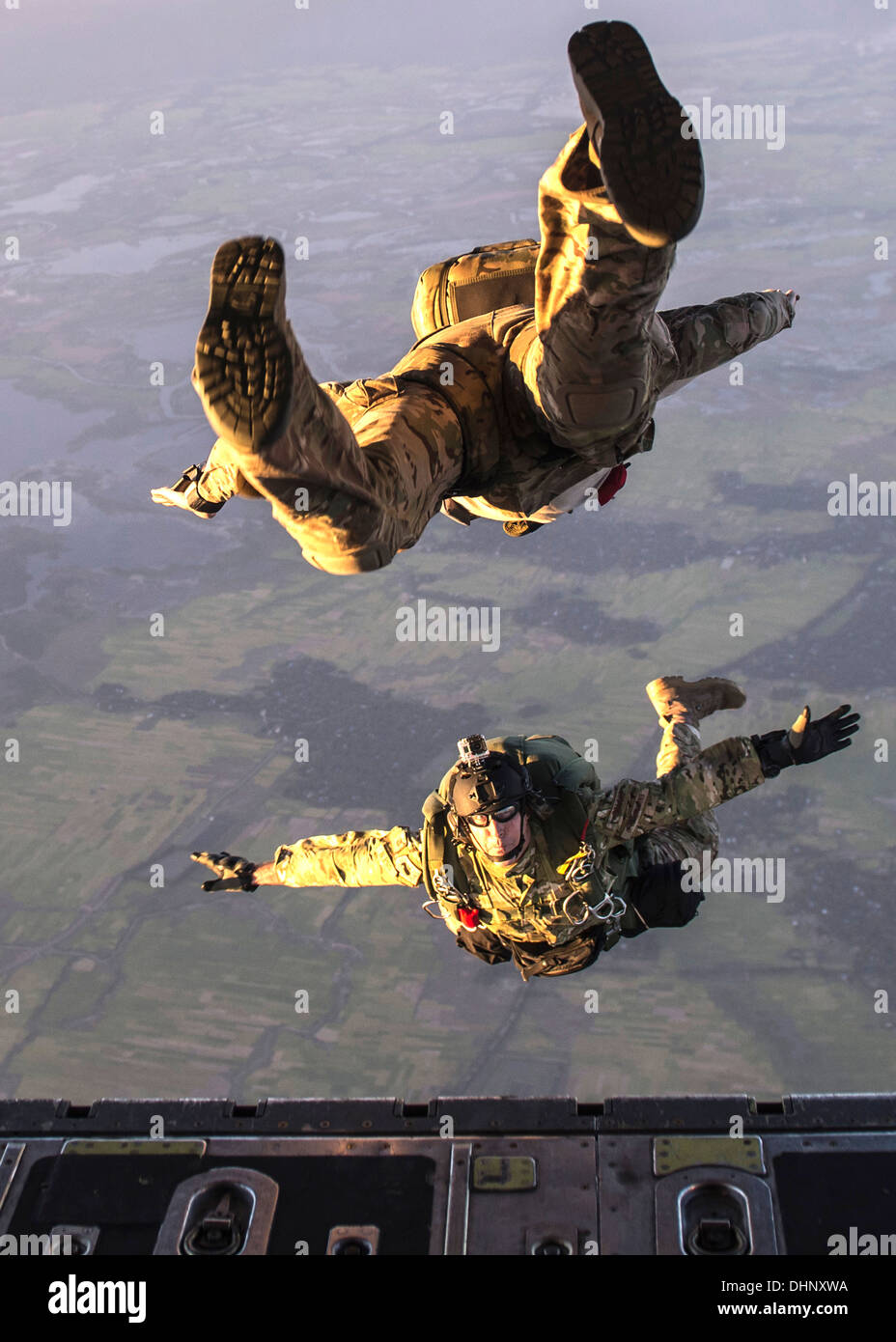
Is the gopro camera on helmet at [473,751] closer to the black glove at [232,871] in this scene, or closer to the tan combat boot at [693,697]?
the tan combat boot at [693,697]

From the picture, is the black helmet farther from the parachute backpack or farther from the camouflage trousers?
the camouflage trousers

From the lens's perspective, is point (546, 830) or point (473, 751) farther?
point (546, 830)

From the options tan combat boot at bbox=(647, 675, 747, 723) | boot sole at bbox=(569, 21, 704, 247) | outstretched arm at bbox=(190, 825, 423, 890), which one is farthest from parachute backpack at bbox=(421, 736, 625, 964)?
boot sole at bbox=(569, 21, 704, 247)

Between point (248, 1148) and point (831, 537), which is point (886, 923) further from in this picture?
point (248, 1148)

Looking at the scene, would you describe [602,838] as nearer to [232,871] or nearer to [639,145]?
[232,871]

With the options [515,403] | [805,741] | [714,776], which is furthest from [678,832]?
[515,403]

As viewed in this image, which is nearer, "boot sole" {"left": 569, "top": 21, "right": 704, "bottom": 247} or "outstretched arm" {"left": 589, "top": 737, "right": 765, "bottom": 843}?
"boot sole" {"left": 569, "top": 21, "right": 704, "bottom": 247}
